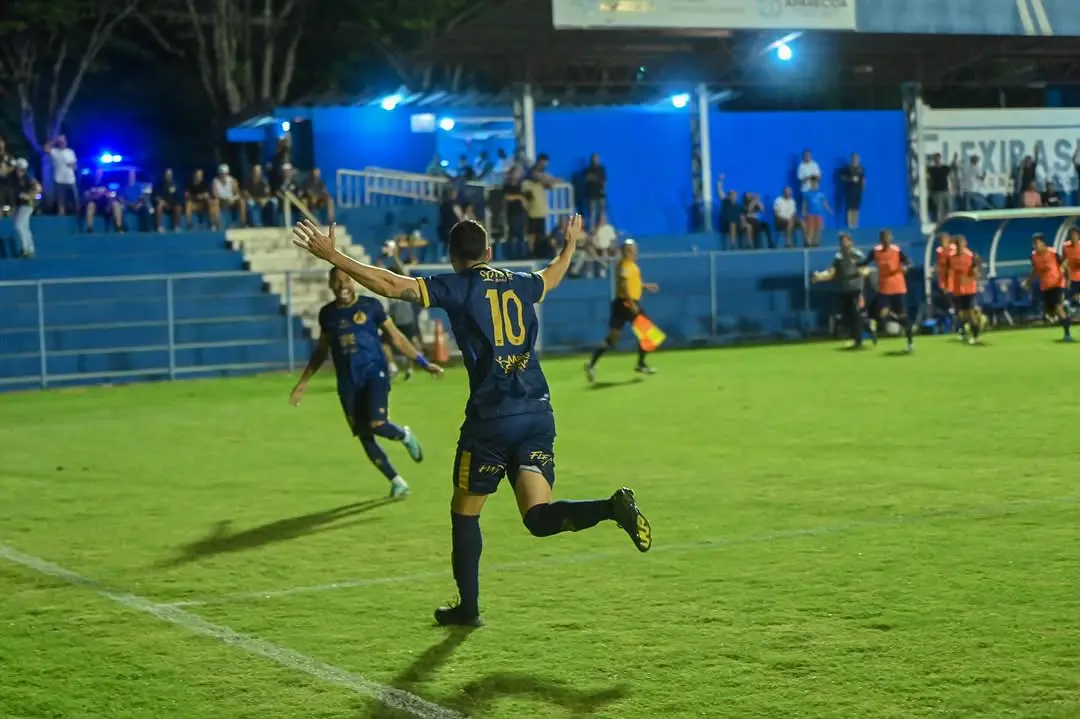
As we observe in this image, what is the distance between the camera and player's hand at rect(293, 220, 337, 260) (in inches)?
265

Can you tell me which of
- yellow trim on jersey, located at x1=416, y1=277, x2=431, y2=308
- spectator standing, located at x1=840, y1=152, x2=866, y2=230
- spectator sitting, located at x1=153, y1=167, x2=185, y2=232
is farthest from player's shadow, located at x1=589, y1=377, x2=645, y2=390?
spectator standing, located at x1=840, y1=152, x2=866, y2=230

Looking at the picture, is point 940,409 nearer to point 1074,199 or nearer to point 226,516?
point 226,516

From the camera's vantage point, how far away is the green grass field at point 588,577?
20.6 feet

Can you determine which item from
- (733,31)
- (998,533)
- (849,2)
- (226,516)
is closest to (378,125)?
(733,31)

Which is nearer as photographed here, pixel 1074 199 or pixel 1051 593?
pixel 1051 593

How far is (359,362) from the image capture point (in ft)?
38.9

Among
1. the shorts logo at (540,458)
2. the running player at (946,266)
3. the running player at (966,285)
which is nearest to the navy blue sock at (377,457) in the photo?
the shorts logo at (540,458)

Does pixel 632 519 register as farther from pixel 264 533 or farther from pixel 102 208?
pixel 102 208

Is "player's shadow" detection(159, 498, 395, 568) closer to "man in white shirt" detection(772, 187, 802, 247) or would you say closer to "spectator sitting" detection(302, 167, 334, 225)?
"spectator sitting" detection(302, 167, 334, 225)

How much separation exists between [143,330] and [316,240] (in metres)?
19.8

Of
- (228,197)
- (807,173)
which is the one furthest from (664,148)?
(228,197)

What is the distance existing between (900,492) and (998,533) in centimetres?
184

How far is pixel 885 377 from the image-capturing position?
20.6m

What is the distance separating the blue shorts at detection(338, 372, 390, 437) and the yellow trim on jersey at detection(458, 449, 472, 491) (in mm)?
4630
